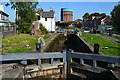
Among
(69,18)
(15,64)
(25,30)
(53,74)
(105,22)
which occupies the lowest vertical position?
(53,74)

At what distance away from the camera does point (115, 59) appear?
25.4ft

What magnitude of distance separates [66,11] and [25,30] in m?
91.4

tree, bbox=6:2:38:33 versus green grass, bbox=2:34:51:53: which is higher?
tree, bbox=6:2:38:33

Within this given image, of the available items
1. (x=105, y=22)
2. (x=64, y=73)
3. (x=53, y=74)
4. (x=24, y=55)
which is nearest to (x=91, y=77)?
(x=64, y=73)

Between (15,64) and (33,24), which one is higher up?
(33,24)

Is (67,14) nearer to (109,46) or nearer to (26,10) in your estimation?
(26,10)

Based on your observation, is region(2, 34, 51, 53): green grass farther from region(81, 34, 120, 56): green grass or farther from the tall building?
the tall building

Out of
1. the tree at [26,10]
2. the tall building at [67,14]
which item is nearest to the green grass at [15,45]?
the tree at [26,10]

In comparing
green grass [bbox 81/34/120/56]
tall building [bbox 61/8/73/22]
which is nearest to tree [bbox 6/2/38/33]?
green grass [bbox 81/34/120/56]

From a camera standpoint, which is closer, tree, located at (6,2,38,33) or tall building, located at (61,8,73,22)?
tree, located at (6,2,38,33)

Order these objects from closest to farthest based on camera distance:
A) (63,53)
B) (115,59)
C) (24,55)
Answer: (115,59), (24,55), (63,53)

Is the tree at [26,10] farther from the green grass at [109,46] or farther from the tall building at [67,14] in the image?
the tall building at [67,14]

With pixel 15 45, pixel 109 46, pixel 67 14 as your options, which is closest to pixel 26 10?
pixel 15 45

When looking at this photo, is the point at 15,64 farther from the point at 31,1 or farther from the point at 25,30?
the point at 31,1
